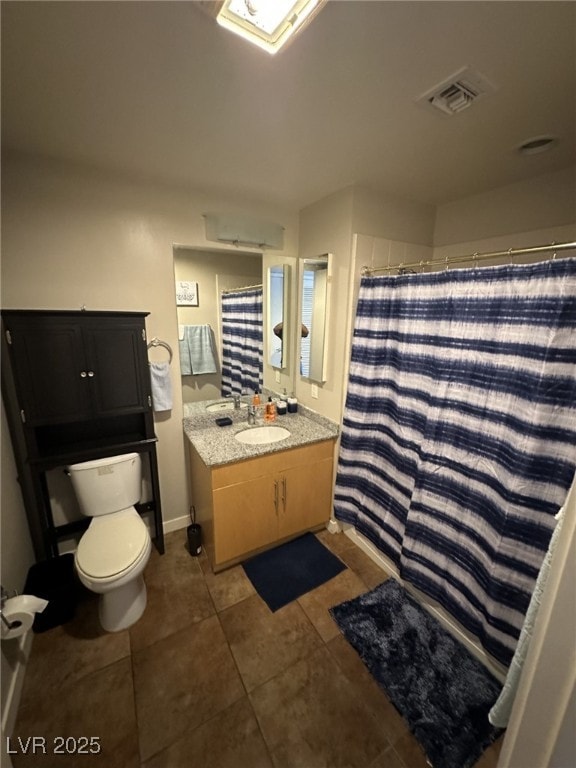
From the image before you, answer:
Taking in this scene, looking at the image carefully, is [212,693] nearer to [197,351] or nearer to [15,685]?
[15,685]

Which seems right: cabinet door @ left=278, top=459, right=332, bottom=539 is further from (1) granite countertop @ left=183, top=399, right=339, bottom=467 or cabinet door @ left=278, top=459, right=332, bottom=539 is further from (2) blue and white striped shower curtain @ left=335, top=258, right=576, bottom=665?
(2) blue and white striped shower curtain @ left=335, top=258, right=576, bottom=665

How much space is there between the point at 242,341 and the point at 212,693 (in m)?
2.02

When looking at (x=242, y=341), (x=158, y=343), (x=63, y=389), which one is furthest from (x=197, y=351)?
(x=63, y=389)

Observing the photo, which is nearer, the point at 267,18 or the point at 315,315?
the point at 267,18

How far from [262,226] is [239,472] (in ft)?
5.52

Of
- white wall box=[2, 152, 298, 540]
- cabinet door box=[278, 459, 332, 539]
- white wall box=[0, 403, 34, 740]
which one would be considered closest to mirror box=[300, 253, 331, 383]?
white wall box=[2, 152, 298, 540]

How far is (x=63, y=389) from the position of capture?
157cm

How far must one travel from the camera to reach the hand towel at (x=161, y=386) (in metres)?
1.93

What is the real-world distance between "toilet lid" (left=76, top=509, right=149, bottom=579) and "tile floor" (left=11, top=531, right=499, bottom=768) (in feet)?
1.44

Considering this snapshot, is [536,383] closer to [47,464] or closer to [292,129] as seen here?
[292,129]

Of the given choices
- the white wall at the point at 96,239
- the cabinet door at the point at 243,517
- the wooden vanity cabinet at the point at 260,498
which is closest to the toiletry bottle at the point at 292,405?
the wooden vanity cabinet at the point at 260,498

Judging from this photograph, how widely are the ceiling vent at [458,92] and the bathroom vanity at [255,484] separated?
1726 mm

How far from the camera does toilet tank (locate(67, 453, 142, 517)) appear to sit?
1.70 metres

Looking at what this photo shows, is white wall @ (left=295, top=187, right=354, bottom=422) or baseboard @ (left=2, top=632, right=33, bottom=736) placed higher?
white wall @ (left=295, top=187, right=354, bottom=422)
